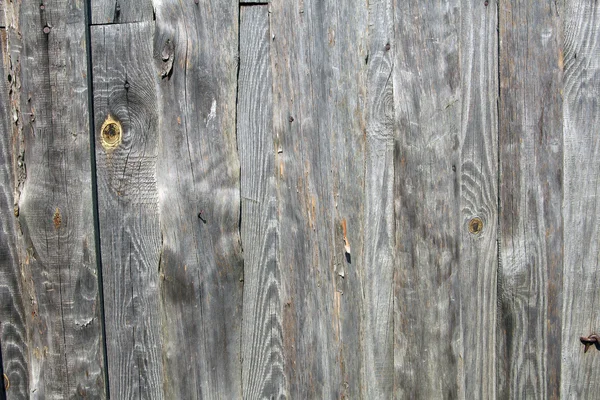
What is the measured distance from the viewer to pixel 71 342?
165 cm

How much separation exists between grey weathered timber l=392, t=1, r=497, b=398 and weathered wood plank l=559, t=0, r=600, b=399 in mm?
228

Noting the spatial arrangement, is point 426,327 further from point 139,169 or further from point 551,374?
point 139,169

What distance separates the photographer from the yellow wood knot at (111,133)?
1.59 meters

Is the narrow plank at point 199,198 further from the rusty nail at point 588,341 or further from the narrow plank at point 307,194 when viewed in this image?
the rusty nail at point 588,341

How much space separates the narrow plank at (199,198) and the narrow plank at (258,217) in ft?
0.09

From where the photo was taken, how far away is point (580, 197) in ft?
5.36

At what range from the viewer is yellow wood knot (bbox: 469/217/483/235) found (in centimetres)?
163

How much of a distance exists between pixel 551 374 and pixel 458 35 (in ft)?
3.55

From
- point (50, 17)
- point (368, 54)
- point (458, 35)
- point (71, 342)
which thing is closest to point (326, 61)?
point (368, 54)

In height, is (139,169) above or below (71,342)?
above

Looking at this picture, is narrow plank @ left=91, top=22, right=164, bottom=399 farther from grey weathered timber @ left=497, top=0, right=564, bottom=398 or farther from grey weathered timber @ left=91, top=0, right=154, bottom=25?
grey weathered timber @ left=497, top=0, right=564, bottom=398

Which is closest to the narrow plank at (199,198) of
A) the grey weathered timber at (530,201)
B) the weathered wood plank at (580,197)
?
the grey weathered timber at (530,201)

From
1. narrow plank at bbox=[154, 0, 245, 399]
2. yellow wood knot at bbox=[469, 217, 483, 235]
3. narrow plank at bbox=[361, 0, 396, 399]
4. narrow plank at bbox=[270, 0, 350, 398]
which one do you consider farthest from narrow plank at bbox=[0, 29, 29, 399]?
yellow wood knot at bbox=[469, 217, 483, 235]

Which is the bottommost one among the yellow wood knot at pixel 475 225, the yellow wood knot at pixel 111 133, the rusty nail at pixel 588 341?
the rusty nail at pixel 588 341
